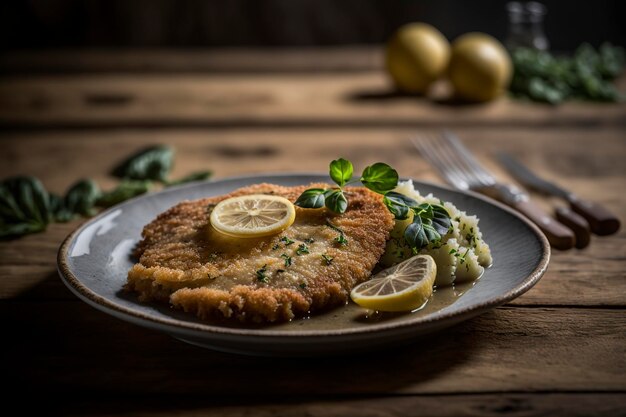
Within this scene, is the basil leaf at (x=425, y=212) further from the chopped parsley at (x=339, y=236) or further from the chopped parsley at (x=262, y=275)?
the chopped parsley at (x=262, y=275)

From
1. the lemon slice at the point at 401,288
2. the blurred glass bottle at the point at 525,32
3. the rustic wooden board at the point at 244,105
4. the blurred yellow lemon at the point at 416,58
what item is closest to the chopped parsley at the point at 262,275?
the lemon slice at the point at 401,288

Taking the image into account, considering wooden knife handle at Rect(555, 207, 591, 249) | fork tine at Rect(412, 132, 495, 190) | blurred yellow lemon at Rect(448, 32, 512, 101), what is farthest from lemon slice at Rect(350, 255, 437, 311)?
blurred yellow lemon at Rect(448, 32, 512, 101)

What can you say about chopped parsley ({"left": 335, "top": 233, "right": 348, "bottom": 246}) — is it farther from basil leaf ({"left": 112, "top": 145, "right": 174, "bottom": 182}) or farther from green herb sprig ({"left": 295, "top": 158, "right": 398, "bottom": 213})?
basil leaf ({"left": 112, "top": 145, "right": 174, "bottom": 182})

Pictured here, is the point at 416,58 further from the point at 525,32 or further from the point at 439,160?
the point at 439,160

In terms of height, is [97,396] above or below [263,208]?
below

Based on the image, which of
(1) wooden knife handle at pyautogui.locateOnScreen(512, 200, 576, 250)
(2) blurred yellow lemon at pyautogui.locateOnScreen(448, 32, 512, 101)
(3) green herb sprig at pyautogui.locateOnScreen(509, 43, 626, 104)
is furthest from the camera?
(3) green herb sprig at pyautogui.locateOnScreen(509, 43, 626, 104)

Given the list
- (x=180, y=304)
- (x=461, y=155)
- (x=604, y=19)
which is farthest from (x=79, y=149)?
(x=604, y=19)

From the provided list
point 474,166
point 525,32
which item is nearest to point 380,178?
point 474,166

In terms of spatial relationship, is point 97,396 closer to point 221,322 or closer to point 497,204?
point 221,322
